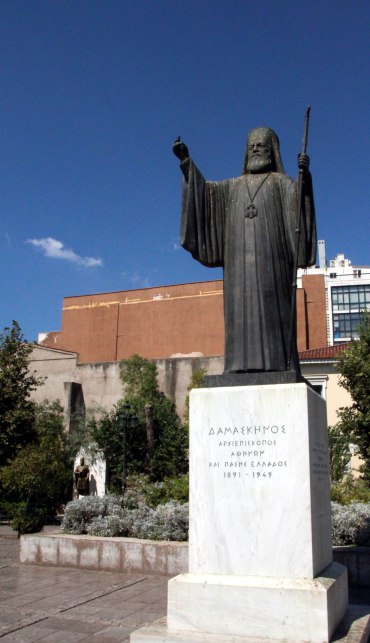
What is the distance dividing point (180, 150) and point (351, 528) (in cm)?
658

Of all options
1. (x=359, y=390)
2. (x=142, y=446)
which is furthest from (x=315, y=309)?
(x=359, y=390)

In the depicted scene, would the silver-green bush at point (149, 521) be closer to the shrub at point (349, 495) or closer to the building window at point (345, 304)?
the shrub at point (349, 495)

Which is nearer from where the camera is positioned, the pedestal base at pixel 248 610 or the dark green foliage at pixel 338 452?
the pedestal base at pixel 248 610

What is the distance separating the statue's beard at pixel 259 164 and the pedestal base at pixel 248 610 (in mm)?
3651

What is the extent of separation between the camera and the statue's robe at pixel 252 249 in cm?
516

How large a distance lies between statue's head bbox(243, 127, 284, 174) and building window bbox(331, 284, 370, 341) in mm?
60333

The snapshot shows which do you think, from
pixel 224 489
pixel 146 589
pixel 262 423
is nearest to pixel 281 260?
pixel 262 423

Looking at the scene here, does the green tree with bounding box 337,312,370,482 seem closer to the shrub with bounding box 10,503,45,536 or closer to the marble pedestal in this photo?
the shrub with bounding box 10,503,45,536

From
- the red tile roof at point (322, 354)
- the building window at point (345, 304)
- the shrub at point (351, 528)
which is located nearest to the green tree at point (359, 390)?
the shrub at point (351, 528)

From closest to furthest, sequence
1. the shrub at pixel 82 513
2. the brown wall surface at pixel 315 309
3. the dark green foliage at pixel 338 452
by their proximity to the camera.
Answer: the shrub at pixel 82 513 → the dark green foliage at pixel 338 452 → the brown wall surface at pixel 315 309

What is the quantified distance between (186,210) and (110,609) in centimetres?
458

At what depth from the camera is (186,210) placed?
18.7 ft

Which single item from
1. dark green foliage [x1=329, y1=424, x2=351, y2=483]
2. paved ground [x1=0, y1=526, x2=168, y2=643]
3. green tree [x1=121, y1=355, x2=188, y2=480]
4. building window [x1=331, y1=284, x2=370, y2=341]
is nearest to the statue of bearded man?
paved ground [x1=0, y1=526, x2=168, y2=643]

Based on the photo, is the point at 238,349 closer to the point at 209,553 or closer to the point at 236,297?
the point at 236,297
